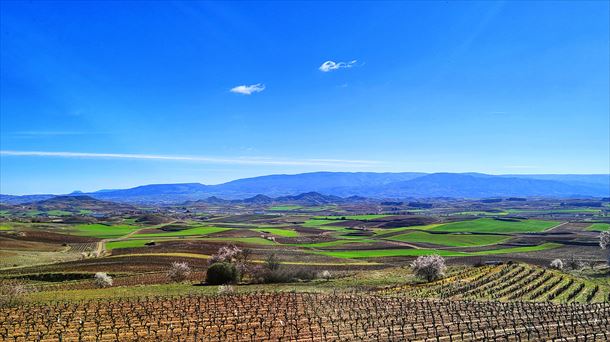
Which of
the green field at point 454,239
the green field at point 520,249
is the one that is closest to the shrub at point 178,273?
the green field at point 520,249

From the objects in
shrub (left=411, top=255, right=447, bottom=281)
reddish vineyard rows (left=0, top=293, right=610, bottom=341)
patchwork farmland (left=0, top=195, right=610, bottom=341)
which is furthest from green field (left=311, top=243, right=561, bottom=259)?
reddish vineyard rows (left=0, top=293, right=610, bottom=341)

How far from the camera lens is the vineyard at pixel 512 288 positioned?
46.5 metres

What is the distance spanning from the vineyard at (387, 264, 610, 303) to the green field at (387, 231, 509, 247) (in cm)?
6996

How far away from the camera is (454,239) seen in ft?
462

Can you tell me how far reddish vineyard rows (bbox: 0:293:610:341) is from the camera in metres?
27.8

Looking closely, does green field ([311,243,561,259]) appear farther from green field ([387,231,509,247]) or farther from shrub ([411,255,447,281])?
shrub ([411,255,447,281])

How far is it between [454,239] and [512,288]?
306 feet

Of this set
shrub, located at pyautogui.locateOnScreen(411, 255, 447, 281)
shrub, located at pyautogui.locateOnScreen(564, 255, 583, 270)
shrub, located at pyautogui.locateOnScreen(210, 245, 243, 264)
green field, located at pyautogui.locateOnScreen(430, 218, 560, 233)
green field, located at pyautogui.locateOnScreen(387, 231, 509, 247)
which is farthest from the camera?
green field, located at pyautogui.locateOnScreen(430, 218, 560, 233)

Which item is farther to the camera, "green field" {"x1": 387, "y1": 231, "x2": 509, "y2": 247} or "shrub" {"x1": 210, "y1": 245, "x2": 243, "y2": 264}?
"green field" {"x1": 387, "y1": 231, "x2": 509, "y2": 247}

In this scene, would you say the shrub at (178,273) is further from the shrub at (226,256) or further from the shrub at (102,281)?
the shrub at (102,281)

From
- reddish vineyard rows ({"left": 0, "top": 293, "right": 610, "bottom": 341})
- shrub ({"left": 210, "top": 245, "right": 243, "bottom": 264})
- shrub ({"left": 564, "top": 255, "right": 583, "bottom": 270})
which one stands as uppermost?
reddish vineyard rows ({"left": 0, "top": 293, "right": 610, "bottom": 341})

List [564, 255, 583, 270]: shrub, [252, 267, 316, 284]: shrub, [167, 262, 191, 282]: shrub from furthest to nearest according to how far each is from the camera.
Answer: [564, 255, 583, 270]: shrub, [167, 262, 191, 282]: shrub, [252, 267, 316, 284]: shrub

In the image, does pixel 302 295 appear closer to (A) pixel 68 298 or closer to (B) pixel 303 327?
(B) pixel 303 327

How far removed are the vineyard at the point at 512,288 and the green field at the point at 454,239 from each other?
2754 inches
